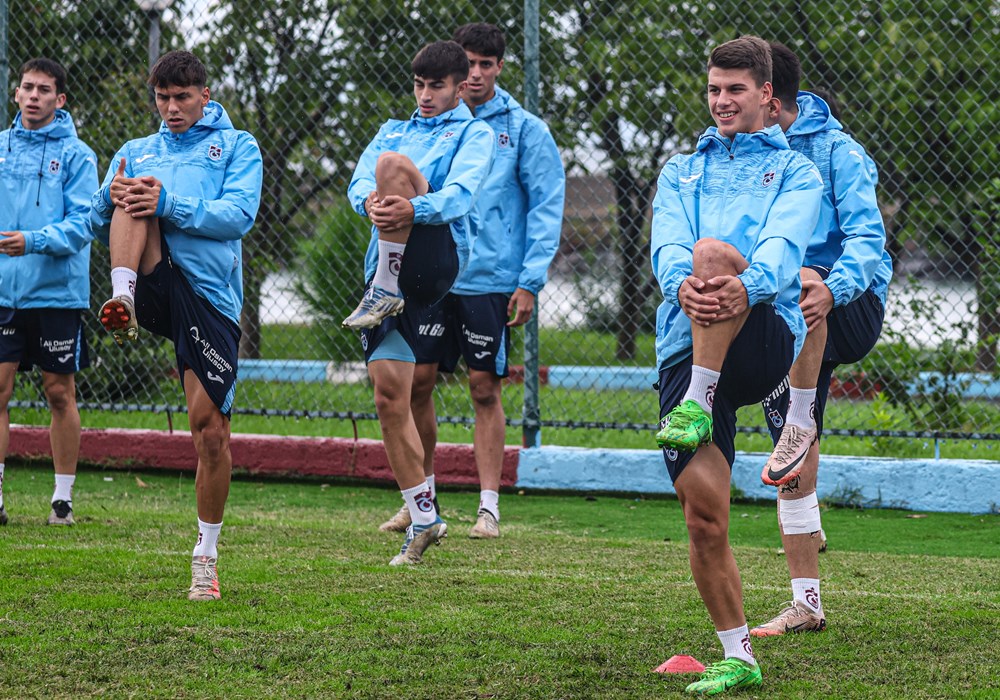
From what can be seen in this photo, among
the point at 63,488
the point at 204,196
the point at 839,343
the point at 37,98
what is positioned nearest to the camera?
the point at 839,343

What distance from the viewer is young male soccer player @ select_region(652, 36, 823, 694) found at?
3068 millimetres

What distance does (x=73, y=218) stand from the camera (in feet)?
19.4

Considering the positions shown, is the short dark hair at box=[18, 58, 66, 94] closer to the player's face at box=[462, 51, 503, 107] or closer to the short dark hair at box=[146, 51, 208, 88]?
the short dark hair at box=[146, 51, 208, 88]

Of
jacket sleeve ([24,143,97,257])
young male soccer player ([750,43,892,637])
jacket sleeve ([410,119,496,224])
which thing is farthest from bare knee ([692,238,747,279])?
jacket sleeve ([24,143,97,257])

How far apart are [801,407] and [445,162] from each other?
1930 mm

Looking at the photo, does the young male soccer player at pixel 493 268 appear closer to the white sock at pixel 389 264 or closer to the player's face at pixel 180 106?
the white sock at pixel 389 264

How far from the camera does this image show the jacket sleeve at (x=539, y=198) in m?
6.11

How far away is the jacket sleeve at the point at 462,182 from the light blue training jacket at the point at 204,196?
661mm

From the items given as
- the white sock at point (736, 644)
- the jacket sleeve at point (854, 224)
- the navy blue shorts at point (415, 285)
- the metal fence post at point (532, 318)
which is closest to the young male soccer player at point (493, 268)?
the navy blue shorts at point (415, 285)

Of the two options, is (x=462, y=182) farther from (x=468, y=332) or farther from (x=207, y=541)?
(x=207, y=541)

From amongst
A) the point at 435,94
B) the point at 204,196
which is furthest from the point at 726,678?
the point at 435,94

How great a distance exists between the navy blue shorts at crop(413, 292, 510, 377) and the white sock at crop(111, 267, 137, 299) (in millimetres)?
2041

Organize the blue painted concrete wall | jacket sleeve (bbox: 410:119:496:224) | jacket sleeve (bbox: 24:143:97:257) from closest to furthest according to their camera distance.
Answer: jacket sleeve (bbox: 410:119:496:224), jacket sleeve (bbox: 24:143:97:257), the blue painted concrete wall

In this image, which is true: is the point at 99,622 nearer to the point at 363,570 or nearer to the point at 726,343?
the point at 363,570
